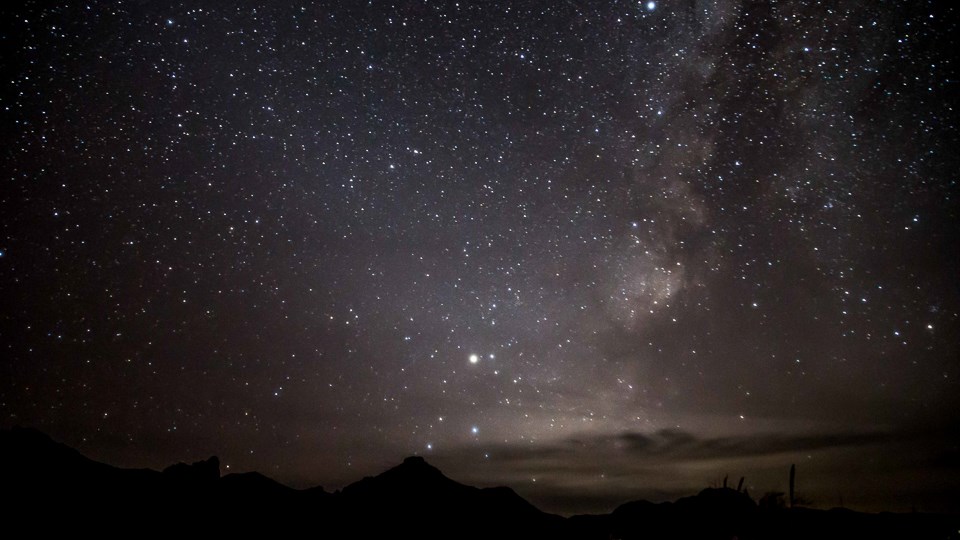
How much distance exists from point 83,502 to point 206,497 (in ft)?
12.9

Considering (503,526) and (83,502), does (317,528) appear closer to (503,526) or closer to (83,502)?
(83,502)

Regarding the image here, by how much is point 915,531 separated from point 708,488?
9.71 meters

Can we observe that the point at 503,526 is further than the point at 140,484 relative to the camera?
Yes

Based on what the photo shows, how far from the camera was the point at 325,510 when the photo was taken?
24.6 metres

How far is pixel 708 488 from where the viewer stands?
3105cm

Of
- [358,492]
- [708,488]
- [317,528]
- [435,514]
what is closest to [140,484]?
[317,528]

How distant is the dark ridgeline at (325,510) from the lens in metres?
17.8

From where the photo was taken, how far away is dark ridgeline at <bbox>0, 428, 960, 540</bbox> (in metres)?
17.8

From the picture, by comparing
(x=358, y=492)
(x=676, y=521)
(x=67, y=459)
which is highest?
(x=67, y=459)

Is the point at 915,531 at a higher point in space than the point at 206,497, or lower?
lower

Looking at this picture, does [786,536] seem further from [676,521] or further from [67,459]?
[67,459]

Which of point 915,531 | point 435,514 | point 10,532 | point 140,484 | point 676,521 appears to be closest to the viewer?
point 10,532

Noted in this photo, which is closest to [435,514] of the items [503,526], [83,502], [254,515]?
[503,526]

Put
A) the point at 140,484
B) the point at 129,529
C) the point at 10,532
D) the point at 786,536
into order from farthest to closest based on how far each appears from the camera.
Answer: the point at 786,536 < the point at 140,484 < the point at 129,529 < the point at 10,532
